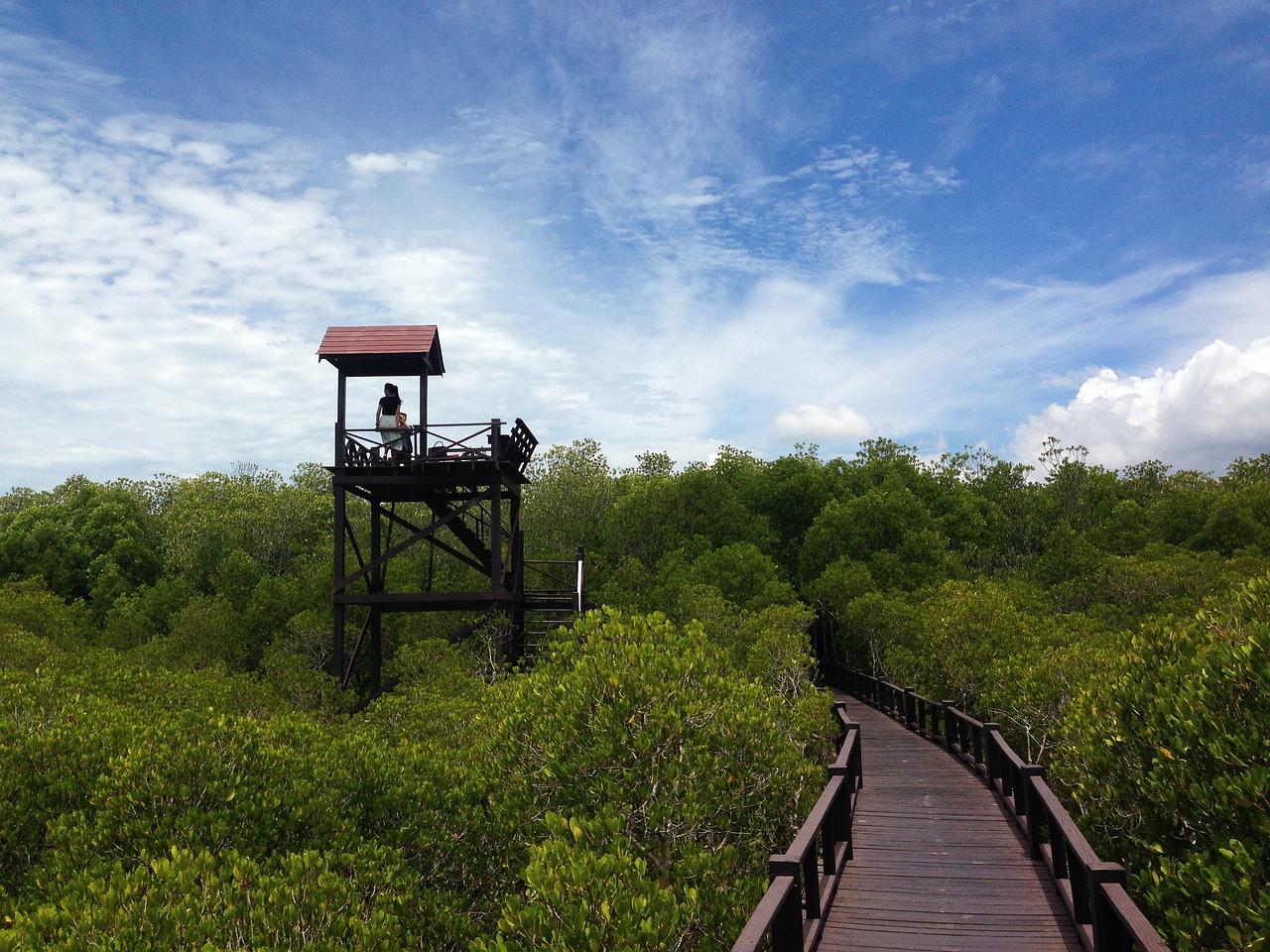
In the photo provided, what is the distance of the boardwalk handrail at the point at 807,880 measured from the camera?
5.18 metres

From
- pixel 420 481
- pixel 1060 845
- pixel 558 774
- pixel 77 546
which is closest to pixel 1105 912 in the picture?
pixel 1060 845

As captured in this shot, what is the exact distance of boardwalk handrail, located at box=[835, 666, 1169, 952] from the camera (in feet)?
17.5

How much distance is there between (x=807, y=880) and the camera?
6676 mm

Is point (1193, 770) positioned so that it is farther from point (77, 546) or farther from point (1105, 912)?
point (77, 546)

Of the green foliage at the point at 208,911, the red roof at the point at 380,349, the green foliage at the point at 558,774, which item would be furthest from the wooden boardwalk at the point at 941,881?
the red roof at the point at 380,349

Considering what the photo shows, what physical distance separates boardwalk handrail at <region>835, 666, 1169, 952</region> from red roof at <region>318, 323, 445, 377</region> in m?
→ 12.9

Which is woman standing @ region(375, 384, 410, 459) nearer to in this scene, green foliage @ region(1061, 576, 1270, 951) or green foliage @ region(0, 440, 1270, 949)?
green foliage @ region(0, 440, 1270, 949)

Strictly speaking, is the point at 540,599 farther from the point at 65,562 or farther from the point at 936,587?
the point at 65,562

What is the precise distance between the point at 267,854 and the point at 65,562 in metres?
40.2

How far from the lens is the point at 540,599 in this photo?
22.2 meters

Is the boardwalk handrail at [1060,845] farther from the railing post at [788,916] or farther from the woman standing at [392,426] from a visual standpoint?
the woman standing at [392,426]

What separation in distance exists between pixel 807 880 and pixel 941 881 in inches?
80.6

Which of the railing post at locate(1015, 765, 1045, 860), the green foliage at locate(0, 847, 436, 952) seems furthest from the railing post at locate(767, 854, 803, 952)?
the railing post at locate(1015, 765, 1045, 860)

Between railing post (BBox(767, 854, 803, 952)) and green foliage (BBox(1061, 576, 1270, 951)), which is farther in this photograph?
railing post (BBox(767, 854, 803, 952))
